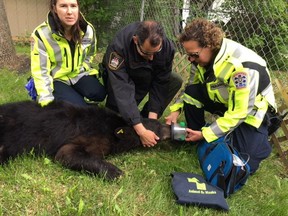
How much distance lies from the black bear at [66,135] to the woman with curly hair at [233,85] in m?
0.86

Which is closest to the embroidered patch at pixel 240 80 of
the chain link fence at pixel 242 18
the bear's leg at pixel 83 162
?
the bear's leg at pixel 83 162

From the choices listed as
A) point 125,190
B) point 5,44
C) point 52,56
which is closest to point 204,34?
point 125,190

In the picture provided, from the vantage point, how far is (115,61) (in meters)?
3.50

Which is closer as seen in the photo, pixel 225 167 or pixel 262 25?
pixel 225 167

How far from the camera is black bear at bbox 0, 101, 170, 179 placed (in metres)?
3.04

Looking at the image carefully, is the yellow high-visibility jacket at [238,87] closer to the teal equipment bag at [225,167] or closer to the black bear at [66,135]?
the teal equipment bag at [225,167]

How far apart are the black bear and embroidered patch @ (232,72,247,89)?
1211 mm

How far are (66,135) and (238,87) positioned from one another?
1.70 m

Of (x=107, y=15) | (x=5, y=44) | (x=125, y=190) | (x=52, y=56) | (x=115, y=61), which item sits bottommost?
(x=5, y=44)

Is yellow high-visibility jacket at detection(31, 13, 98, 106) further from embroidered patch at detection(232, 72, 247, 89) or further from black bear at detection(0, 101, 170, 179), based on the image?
embroidered patch at detection(232, 72, 247, 89)

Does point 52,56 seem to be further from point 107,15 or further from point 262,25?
point 107,15

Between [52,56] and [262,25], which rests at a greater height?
[262,25]

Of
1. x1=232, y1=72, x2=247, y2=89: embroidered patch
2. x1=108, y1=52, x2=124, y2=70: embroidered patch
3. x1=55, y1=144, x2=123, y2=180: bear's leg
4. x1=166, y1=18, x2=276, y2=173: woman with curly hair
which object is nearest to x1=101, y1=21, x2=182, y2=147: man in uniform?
x1=108, y1=52, x2=124, y2=70: embroidered patch

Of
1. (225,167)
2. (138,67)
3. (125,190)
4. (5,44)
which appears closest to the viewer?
(125,190)
